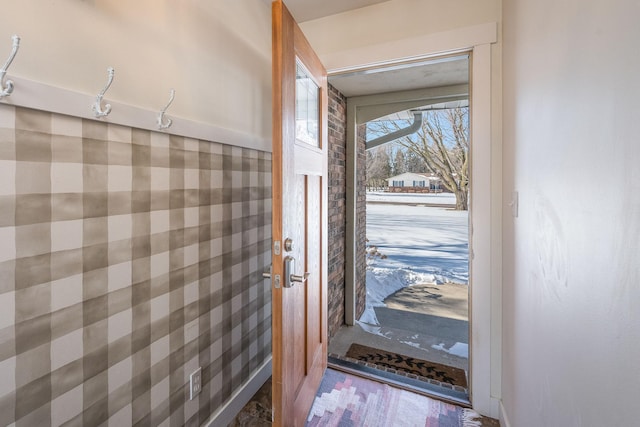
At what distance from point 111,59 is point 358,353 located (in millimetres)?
2620

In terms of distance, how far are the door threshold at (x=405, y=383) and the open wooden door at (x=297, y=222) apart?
0.77 ft

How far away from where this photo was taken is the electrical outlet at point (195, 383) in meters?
1.38

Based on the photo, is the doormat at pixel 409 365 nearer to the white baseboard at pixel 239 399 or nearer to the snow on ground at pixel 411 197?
the white baseboard at pixel 239 399

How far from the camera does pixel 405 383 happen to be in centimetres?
199

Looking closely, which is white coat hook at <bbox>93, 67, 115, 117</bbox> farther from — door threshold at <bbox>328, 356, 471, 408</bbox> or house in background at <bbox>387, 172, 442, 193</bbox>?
house in background at <bbox>387, 172, 442, 193</bbox>

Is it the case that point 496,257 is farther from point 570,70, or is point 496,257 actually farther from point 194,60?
point 194,60

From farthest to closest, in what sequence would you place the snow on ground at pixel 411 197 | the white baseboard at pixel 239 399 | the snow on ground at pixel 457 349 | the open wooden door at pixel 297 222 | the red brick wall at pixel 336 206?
the snow on ground at pixel 411 197 < the red brick wall at pixel 336 206 < the snow on ground at pixel 457 349 < the white baseboard at pixel 239 399 < the open wooden door at pixel 297 222

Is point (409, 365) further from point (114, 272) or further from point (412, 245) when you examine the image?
point (114, 272)

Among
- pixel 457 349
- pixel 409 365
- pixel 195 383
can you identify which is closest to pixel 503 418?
pixel 409 365

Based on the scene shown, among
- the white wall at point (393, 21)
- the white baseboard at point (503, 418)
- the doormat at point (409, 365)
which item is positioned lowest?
the doormat at point (409, 365)

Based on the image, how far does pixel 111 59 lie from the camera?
102 centimetres

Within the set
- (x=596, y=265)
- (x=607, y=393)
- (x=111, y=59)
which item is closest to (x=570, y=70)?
(x=596, y=265)

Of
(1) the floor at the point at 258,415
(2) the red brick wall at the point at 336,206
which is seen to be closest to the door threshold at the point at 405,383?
(1) the floor at the point at 258,415

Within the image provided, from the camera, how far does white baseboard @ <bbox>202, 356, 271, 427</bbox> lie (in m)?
1.53
